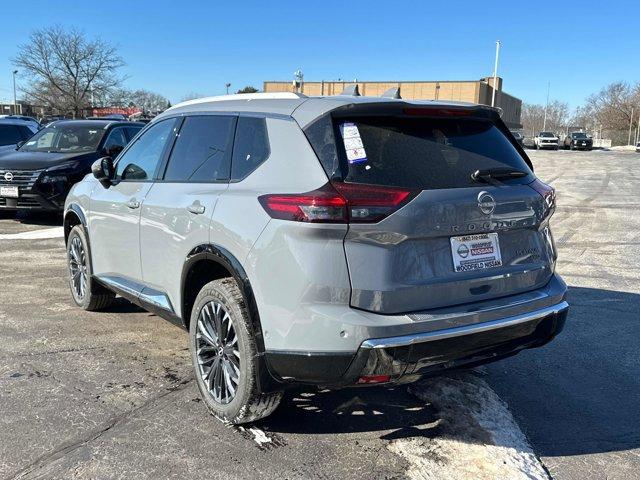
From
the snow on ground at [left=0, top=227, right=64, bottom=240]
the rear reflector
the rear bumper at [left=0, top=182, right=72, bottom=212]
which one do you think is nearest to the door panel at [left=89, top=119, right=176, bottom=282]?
the rear reflector

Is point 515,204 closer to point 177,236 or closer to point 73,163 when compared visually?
point 177,236

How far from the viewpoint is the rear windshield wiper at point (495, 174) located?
3152 millimetres

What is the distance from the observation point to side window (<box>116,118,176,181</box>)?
14.3 feet

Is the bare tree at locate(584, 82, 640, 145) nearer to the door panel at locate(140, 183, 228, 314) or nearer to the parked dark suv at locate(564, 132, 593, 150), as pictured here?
the parked dark suv at locate(564, 132, 593, 150)

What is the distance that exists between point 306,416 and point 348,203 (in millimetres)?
1486

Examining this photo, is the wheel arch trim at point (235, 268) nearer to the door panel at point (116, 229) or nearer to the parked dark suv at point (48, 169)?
the door panel at point (116, 229)

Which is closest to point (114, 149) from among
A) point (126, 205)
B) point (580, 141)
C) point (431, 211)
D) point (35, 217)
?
point (35, 217)

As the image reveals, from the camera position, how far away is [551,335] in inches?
136

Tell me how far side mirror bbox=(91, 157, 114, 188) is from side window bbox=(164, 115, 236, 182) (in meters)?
0.96

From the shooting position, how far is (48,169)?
10.2 meters

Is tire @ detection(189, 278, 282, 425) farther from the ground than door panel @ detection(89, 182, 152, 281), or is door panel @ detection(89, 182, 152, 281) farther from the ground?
door panel @ detection(89, 182, 152, 281)

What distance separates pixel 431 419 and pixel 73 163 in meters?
8.88

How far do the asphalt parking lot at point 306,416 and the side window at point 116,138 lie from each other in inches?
255

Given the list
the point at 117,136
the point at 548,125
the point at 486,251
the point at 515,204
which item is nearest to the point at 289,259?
the point at 486,251
